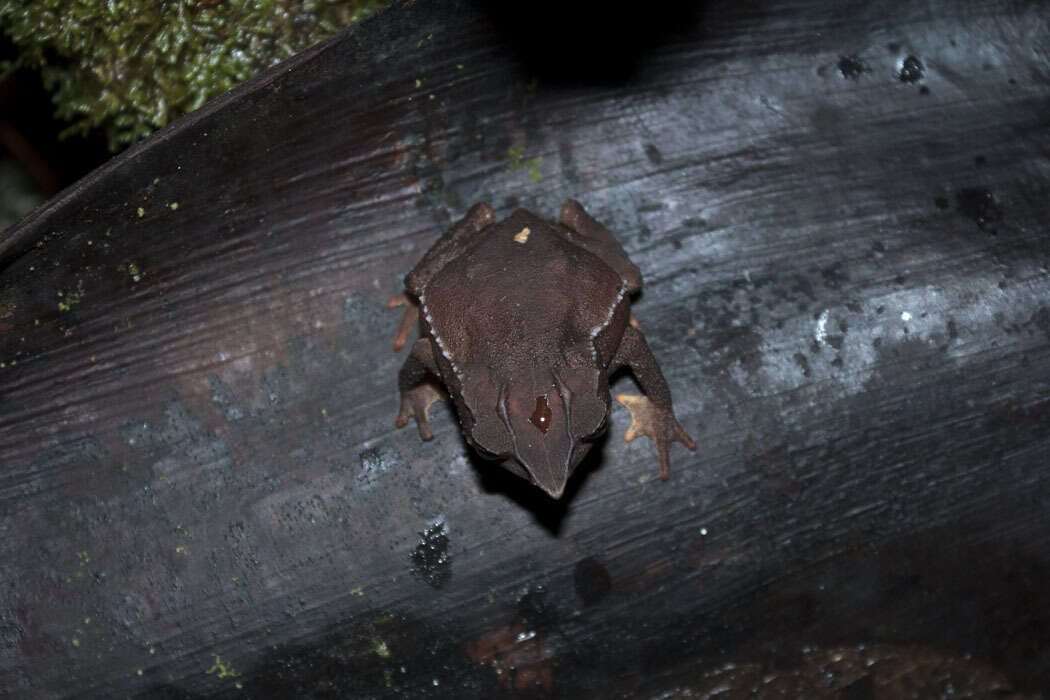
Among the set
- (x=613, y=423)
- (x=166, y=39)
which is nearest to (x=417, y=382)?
(x=613, y=423)

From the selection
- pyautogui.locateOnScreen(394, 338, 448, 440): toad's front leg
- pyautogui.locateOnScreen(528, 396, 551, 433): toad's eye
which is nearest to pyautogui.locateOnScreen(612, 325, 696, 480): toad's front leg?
pyautogui.locateOnScreen(528, 396, 551, 433): toad's eye

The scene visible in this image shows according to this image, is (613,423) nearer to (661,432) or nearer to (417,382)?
(661,432)

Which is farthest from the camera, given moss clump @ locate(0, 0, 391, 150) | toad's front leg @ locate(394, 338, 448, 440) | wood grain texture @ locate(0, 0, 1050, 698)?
moss clump @ locate(0, 0, 391, 150)

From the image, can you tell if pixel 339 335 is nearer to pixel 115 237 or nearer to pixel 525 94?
pixel 115 237

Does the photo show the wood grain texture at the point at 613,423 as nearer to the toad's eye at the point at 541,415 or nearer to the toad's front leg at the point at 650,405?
the toad's front leg at the point at 650,405

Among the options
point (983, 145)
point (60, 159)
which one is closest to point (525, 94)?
point (983, 145)

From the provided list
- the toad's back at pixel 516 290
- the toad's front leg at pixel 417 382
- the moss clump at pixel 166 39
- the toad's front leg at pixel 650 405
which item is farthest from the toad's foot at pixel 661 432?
the moss clump at pixel 166 39

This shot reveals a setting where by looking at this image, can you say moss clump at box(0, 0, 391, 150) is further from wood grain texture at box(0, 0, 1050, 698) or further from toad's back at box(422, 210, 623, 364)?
toad's back at box(422, 210, 623, 364)
